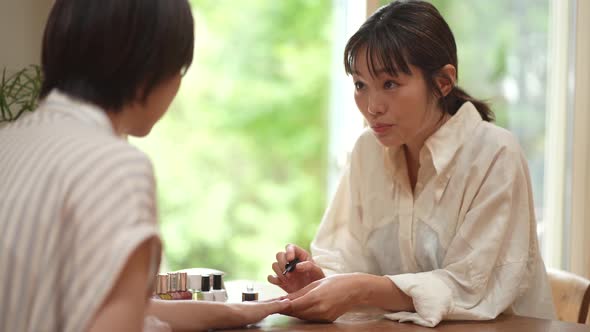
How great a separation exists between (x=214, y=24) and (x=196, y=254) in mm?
2464

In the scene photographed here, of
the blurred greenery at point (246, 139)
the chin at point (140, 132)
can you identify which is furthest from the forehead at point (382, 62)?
the blurred greenery at point (246, 139)

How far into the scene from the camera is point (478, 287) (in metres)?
1.67

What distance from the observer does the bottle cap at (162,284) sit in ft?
5.20

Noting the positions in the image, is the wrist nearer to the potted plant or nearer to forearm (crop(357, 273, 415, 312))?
forearm (crop(357, 273, 415, 312))

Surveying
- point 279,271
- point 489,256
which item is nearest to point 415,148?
point 489,256

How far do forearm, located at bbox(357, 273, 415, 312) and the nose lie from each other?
0.41 metres

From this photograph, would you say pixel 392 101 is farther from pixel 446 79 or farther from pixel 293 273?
pixel 293 273

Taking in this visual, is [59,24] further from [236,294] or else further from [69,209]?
[236,294]

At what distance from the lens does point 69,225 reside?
34.0 inches

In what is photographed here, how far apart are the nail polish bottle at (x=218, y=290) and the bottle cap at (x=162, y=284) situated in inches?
4.5

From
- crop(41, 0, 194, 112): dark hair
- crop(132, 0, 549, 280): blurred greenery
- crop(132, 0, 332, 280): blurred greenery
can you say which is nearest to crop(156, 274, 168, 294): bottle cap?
crop(41, 0, 194, 112): dark hair

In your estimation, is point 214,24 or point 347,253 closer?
point 347,253

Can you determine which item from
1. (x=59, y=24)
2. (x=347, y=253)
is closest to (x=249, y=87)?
(x=347, y=253)

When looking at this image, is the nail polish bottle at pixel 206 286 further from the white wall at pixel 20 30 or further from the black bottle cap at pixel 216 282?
the white wall at pixel 20 30
